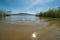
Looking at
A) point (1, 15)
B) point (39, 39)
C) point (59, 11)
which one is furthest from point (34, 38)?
point (1, 15)

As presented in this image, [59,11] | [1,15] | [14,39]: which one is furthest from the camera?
[1,15]

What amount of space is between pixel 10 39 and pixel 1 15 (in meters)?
15.6

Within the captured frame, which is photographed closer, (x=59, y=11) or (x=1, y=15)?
(x=59, y=11)

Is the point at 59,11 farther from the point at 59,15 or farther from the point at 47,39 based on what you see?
the point at 47,39

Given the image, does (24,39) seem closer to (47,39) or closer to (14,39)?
(14,39)

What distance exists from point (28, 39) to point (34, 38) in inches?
7.8

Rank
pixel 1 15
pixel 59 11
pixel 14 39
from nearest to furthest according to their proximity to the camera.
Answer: pixel 14 39 → pixel 59 11 → pixel 1 15

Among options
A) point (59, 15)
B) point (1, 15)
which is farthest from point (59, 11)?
point (1, 15)

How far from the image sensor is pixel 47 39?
10.7 feet

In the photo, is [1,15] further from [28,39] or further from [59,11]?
[28,39]

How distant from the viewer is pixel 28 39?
324cm

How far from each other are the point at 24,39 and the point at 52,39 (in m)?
0.85

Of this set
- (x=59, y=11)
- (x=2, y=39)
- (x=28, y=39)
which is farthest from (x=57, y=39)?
(x=59, y=11)

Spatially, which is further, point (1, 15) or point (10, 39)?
point (1, 15)
